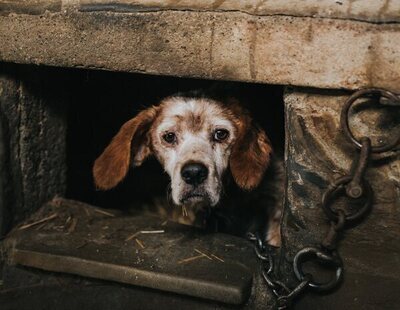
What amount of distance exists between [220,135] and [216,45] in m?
1.05

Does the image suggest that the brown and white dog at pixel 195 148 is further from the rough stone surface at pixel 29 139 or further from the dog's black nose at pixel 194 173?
the rough stone surface at pixel 29 139

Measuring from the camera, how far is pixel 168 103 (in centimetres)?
361

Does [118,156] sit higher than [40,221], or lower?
higher

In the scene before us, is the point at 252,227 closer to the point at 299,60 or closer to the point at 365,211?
the point at 365,211

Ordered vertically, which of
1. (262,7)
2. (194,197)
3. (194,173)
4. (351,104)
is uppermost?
(262,7)

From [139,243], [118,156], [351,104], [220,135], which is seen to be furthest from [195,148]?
[351,104]

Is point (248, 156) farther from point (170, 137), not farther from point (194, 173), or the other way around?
point (170, 137)

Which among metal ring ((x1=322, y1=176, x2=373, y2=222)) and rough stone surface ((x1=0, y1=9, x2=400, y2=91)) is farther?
metal ring ((x1=322, y1=176, x2=373, y2=222))

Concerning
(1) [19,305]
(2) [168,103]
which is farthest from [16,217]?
(2) [168,103]

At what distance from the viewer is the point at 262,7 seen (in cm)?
234

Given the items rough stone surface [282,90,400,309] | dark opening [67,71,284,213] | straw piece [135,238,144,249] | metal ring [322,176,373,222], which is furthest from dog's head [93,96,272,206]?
metal ring [322,176,373,222]

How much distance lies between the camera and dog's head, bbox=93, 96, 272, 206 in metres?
3.22

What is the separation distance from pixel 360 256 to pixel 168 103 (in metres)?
1.55

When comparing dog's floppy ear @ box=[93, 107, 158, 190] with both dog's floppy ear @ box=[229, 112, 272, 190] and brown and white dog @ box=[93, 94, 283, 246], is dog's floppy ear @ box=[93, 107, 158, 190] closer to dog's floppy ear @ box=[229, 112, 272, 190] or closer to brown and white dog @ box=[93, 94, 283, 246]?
brown and white dog @ box=[93, 94, 283, 246]
